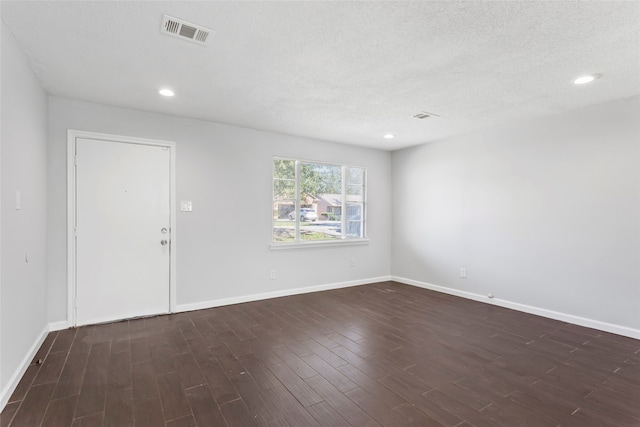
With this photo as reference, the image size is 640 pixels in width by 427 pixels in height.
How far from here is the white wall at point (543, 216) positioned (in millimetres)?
3340

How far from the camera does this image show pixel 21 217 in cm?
241

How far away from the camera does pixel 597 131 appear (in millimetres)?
3502

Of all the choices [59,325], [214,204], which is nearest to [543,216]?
[214,204]

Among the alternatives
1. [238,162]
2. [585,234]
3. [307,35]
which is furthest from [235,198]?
[585,234]

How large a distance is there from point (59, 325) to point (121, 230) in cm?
116

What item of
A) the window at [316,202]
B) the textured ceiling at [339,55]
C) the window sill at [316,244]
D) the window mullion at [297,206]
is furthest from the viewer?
the window mullion at [297,206]

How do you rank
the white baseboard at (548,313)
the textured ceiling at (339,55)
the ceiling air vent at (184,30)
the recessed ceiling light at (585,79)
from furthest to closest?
the white baseboard at (548,313), the recessed ceiling light at (585,79), the ceiling air vent at (184,30), the textured ceiling at (339,55)

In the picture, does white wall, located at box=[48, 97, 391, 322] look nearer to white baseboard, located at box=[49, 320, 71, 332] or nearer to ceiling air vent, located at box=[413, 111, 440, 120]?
white baseboard, located at box=[49, 320, 71, 332]

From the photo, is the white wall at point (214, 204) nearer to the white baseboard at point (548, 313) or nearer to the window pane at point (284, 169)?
the window pane at point (284, 169)

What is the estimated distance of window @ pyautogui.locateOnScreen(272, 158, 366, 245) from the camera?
Answer: 4.88 meters

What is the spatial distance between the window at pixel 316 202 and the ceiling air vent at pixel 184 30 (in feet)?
8.59

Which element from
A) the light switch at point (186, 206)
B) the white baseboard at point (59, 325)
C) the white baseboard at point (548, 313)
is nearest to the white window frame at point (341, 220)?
the light switch at point (186, 206)

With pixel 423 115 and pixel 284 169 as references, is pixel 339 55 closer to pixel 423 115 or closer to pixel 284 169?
pixel 423 115

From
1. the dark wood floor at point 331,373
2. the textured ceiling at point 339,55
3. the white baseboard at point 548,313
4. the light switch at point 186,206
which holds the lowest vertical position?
the dark wood floor at point 331,373
